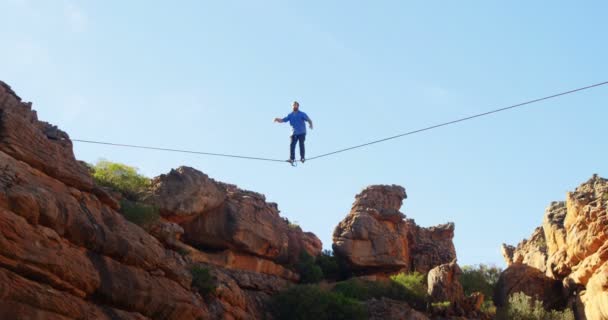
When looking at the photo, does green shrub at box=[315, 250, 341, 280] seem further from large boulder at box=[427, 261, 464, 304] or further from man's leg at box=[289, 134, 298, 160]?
man's leg at box=[289, 134, 298, 160]

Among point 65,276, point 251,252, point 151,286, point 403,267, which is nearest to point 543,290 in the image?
point 403,267

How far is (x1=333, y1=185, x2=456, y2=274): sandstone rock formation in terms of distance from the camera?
50000mm

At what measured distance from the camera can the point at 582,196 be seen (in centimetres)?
4644

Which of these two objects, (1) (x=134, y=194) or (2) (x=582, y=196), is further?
(2) (x=582, y=196)

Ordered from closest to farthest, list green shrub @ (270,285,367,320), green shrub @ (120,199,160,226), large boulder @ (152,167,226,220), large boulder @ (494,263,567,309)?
green shrub @ (120,199,160,226) → green shrub @ (270,285,367,320) → large boulder @ (152,167,226,220) → large boulder @ (494,263,567,309)

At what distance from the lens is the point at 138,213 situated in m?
34.7

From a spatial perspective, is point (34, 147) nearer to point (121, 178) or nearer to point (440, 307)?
point (121, 178)

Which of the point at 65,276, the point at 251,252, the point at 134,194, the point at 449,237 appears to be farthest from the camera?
the point at 449,237

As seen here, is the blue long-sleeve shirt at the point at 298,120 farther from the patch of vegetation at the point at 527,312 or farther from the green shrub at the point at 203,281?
the patch of vegetation at the point at 527,312

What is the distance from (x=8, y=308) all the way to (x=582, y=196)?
115 feet

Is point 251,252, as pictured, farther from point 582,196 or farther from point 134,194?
point 582,196

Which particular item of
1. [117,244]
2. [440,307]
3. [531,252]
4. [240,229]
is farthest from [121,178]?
[531,252]

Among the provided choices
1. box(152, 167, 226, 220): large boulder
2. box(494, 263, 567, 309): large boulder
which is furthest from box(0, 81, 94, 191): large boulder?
box(494, 263, 567, 309): large boulder

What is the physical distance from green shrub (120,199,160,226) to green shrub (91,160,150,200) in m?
3.67
